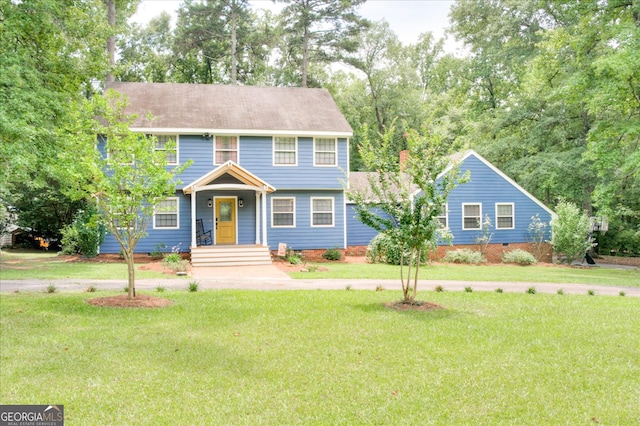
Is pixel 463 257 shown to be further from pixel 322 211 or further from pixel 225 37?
pixel 225 37

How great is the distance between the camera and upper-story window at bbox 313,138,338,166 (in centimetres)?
2181

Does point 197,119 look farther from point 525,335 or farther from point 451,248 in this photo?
point 525,335

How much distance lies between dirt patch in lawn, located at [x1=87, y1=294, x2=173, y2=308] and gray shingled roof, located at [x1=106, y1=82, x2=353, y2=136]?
1160 centimetres

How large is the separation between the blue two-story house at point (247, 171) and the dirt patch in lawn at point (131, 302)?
9134 mm

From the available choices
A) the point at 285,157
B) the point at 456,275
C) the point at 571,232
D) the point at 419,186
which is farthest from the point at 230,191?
the point at 571,232

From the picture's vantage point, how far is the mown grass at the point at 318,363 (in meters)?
4.66

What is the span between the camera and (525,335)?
768 cm

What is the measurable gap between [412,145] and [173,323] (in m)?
5.80

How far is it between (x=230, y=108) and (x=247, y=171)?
384 cm

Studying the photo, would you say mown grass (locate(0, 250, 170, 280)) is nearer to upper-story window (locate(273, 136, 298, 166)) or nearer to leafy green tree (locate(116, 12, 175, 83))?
upper-story window (locate(273, 136, 298, 166))

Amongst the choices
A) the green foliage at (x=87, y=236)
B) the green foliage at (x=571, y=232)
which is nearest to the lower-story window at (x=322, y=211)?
the green foliage at (x=87, y=236)

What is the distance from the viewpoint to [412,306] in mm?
9891

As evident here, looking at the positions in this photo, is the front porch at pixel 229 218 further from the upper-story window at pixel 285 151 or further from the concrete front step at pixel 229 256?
the upper-story window at pixel 285 151

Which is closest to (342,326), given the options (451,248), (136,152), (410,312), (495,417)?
(410,312)
